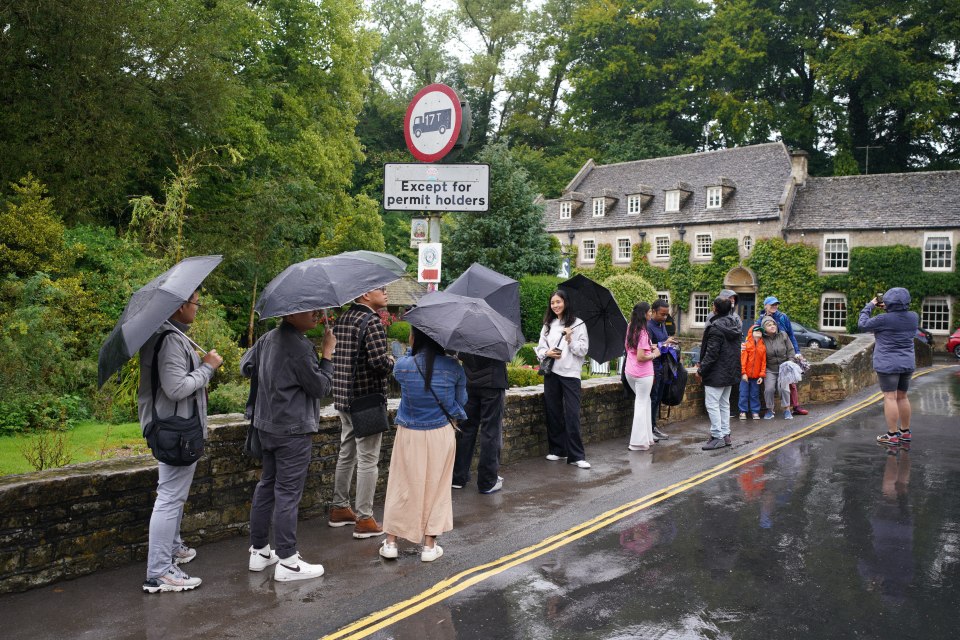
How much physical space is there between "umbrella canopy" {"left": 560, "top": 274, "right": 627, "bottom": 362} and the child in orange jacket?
4.08 meters

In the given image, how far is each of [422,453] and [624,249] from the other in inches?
1626

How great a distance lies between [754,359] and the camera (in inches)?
505

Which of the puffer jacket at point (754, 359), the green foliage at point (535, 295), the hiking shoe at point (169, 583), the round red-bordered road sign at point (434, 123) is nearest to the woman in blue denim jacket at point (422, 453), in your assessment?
the hiking shoe at point (169, 583)

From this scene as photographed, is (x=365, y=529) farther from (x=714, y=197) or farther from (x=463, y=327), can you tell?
(x=714, y=197)

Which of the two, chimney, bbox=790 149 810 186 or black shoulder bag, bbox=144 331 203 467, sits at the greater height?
chimney, bbox=790 149 810 186

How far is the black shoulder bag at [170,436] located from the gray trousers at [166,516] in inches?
5.2

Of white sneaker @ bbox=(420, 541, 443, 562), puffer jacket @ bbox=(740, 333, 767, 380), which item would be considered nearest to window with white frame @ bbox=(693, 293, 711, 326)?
puffer jacket @ bbox=(740, 333, 767, 380)

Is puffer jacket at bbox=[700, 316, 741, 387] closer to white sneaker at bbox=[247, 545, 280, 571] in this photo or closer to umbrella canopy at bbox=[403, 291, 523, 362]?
umbrella canopy at bbox=[403, 291, 523, 362]

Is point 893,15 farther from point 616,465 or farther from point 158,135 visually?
point 616,465

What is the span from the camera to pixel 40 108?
16.1 meters

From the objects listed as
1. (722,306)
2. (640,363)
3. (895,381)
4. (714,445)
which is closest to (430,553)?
Answer: (640,363)

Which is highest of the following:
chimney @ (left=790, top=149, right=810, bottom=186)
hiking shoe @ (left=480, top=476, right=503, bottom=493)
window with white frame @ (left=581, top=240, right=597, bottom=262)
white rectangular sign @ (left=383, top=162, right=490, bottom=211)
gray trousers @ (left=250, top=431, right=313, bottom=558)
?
chimney @ (left=790, top=149, right=810, bottom=186)

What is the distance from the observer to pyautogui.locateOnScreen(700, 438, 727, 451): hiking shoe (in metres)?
10.2

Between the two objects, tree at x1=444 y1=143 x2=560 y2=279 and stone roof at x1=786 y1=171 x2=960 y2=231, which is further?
stone roof at x1=786 y1=171 x2=960 y2=231
